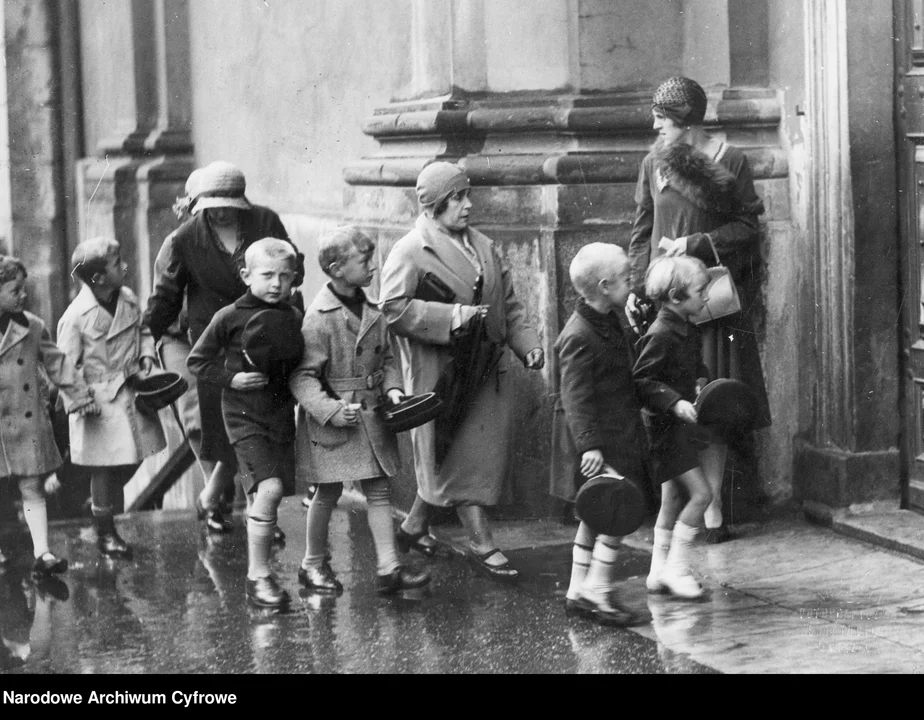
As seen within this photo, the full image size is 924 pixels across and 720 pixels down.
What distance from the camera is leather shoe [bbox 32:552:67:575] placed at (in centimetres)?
738

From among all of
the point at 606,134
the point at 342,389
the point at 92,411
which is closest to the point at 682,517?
the point at 342,389

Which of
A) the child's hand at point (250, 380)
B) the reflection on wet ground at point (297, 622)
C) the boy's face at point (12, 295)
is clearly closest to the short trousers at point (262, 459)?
the child's hand at point (250, 380)

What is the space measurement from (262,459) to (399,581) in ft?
2.30

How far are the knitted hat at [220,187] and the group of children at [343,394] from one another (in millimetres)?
526

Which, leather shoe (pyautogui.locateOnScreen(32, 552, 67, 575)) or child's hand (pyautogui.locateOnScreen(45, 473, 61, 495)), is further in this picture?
child's hand (pyautogui.locateOnScreen(45, 473, 61, 495))

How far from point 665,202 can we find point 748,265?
455mm

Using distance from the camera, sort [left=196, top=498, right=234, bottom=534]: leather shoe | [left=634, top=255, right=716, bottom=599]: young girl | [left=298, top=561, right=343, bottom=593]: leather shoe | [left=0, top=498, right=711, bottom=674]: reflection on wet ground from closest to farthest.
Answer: [left=0, top=498, right=711, bottom=674]: reflection on wet ground → [left=634, top=255, right=716, bottom=599]: young girl → [left=298, top=561, right=343, bottom=593]: leather shoe → [left=196, top=498, right=234, bottom=534]: leather shoe

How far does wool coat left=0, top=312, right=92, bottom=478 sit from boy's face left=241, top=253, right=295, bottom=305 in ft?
3.86

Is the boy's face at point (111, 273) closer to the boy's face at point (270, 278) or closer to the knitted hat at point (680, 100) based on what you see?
the boy's face at point (270, 278)

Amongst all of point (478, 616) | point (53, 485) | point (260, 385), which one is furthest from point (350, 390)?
point (53, 485)

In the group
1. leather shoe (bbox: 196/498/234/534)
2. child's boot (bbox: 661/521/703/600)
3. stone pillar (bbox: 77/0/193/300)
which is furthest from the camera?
stone pillar (bbox: 77/0/193/300)

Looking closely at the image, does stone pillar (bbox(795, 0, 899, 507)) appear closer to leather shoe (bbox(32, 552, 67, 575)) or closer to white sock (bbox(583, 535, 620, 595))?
white sock (bbox(583, 535, 620, 595))

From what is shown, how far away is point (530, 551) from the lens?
755 centimetres

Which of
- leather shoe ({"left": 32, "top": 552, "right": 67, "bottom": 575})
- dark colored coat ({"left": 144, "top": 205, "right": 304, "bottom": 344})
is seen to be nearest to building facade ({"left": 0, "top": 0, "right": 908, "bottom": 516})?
dark colored coat ({"left": 144, "top": 205, "right": 304, "bottom": 344})
